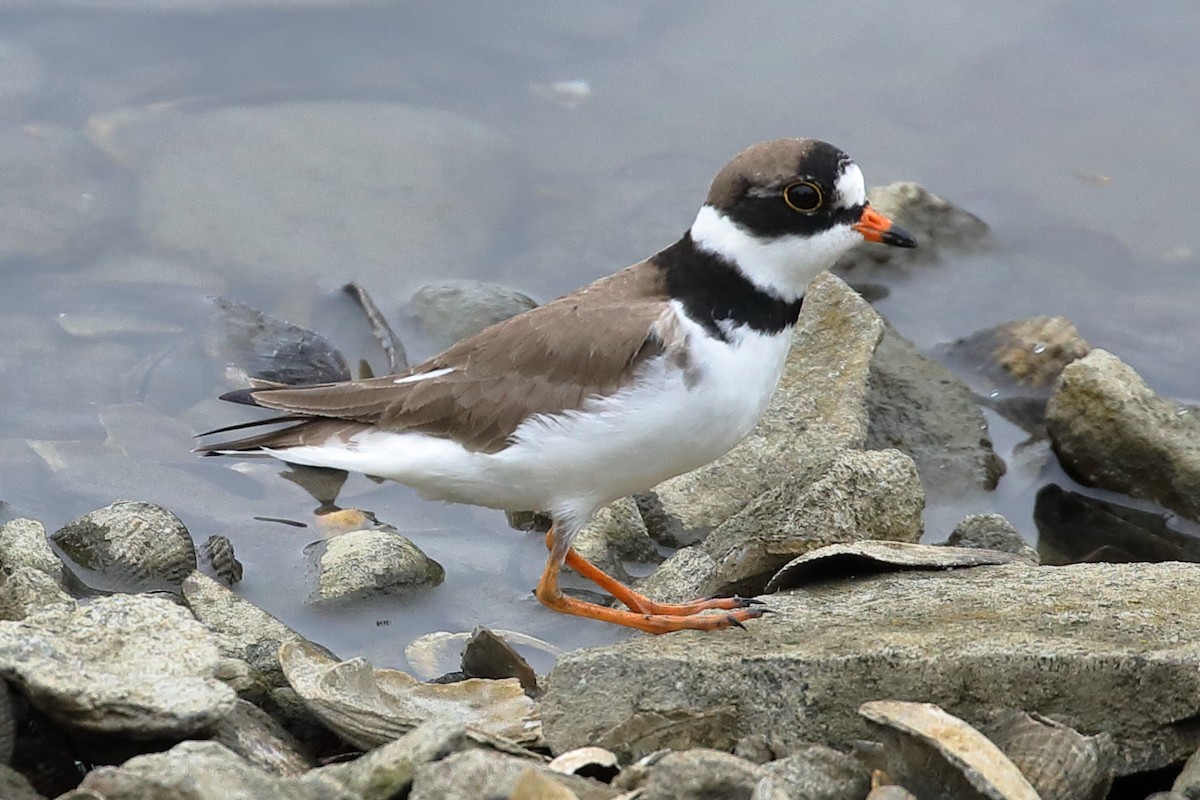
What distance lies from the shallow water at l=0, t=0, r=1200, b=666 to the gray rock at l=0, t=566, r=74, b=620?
9.07ft

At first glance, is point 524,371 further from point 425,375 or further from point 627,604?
point 627,604

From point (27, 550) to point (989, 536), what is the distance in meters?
3.90

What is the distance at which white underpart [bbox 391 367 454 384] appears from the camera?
6164mm

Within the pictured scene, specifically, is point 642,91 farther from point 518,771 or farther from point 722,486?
point 518,771

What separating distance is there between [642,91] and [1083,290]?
3558mm

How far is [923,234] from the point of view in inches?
415

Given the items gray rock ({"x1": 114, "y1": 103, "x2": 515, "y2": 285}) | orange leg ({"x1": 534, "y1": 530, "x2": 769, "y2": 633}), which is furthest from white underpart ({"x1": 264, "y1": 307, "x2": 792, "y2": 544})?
gray rock ({"x1": 114, "y1": 103, "x2": 515, "y2": 285})

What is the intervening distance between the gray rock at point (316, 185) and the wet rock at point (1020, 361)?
10.8ft

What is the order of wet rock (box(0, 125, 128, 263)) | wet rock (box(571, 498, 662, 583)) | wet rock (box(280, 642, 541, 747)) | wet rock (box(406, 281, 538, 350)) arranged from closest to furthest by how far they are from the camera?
wet rock (box(280, 642, 541, 747))
wet rock (box(571, 498, 662, 583))
wet rock (box(406, 281, 538, 350))
wet rock (box(0, 125, 128, 263))

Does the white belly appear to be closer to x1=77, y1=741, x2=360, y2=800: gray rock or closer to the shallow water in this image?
x1=77, y1=741, x2=360, y2=800: gray rock

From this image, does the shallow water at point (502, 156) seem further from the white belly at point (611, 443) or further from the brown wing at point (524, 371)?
the white belly at point (611, 443)

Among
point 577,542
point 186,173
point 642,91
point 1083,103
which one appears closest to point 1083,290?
point 1083,103

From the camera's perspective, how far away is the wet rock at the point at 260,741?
4445 millimetres

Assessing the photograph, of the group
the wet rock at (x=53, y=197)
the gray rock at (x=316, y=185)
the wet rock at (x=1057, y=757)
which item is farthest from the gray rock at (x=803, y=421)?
the wet rock at (x=53, y=197)
